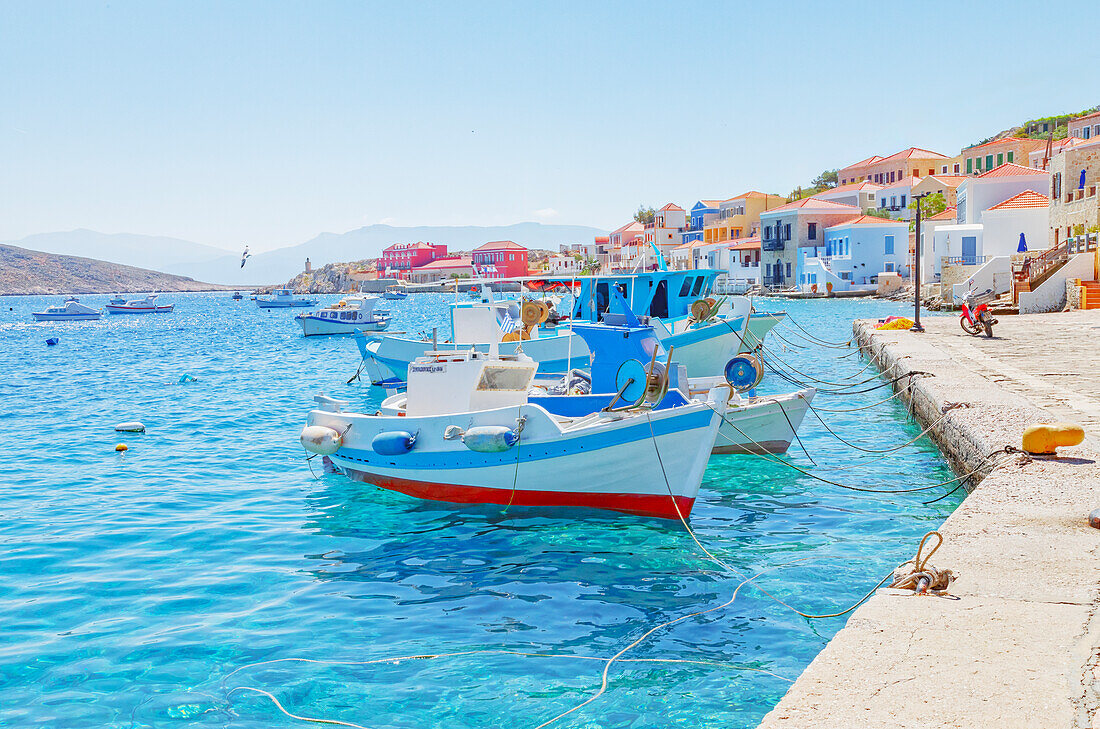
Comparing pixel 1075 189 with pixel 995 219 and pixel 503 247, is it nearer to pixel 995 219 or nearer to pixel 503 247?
pixel 995 219

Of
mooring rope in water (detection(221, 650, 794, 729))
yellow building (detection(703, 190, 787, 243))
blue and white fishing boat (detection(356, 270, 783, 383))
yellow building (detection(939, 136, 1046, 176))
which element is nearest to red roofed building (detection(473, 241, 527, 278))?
yellow building (detection(703, 190, 787, 243))

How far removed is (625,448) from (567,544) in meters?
1.31

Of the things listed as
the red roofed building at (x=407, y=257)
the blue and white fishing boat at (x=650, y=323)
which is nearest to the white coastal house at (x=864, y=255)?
the blue and white fishing boat at (x=650, y=323)

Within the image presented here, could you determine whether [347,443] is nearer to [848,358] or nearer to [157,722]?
[157,722]

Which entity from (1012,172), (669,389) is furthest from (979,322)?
(1012,172)

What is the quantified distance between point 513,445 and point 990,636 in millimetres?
6553

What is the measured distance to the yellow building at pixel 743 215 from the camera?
94.7 meters

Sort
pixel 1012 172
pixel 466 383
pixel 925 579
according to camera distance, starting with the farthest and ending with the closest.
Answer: pixel 1012 172 < pixel 466 383 < pixel 925 579

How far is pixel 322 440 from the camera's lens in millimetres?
12422

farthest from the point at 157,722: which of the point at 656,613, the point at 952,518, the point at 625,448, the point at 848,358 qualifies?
the point at 848,358

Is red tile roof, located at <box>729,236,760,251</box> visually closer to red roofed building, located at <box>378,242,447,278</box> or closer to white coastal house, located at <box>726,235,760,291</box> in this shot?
white coastal house, located at <box>726,235,760,291</box>

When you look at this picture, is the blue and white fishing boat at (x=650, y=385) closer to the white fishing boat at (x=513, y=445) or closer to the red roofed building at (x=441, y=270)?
the white fishing boat at (x=513, y=445)

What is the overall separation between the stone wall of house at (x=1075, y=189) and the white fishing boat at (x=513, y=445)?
1249 inches

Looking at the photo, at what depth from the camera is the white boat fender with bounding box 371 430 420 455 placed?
1155 centimetres
